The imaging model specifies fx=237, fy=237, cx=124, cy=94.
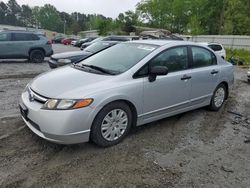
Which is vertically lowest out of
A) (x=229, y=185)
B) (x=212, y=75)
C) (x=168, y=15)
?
(x=229, y=185)

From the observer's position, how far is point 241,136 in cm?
413

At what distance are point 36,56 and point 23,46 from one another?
829mm

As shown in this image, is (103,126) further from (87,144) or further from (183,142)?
(183,142)

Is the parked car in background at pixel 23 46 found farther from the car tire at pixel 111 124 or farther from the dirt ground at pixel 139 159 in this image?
the car tire at pixel 111 124

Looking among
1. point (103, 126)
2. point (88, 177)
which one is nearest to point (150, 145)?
point (103, 126)

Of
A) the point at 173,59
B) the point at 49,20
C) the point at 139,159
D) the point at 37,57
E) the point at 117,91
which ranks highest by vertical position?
the point at 49,20

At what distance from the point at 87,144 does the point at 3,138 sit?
4.24 ft

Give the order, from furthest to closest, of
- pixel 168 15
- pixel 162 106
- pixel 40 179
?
pixel 168 15
pixel 162 106
pixel 40 179

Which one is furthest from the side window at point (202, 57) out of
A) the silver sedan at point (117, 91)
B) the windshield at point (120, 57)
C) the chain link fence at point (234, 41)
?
the chain link fence at point (234, 41)

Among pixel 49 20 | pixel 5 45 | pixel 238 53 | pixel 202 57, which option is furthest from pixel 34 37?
pixel 49 20

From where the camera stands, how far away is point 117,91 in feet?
10.9

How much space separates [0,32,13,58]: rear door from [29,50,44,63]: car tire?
1.01 meters

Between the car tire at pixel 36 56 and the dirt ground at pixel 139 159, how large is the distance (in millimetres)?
8698

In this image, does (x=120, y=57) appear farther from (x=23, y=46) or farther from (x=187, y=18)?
(x=187, y=18)
